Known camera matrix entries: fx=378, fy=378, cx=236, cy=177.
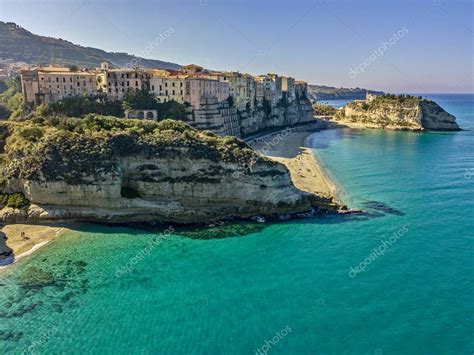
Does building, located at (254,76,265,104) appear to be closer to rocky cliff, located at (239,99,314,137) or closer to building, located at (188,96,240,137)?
rocky cliff, located at (239,99,314,137)

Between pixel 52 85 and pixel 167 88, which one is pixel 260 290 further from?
pixel 52 85

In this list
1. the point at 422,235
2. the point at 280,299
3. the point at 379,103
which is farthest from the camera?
the point at 379,103

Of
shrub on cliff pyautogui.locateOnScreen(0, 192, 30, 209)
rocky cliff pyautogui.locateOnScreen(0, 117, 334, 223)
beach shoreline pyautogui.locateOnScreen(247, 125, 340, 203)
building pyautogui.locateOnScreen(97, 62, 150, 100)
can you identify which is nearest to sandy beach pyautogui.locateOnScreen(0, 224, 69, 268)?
rocky cliff pyautogui.locateOnScreen(0, 117, 334, 223)

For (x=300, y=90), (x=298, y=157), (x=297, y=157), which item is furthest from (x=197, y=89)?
(x=300, y=90)

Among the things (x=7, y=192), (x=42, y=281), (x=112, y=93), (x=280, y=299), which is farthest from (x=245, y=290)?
(x=112, y=93)

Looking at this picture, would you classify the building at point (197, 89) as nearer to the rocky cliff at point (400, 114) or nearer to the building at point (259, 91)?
the building at point (259, 91)

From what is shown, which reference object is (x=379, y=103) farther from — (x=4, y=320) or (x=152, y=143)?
(x=4, y=320)
